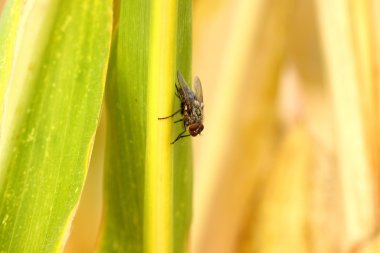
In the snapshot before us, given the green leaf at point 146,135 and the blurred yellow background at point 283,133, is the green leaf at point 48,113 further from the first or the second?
the blurred yellow background at point 283,133

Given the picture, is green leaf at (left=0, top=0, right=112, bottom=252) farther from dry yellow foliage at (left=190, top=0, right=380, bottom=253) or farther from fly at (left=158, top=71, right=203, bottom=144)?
dry yellow foliage at (left=190, top=0, right=380, bottom=253)

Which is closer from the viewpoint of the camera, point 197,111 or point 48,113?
point 48,113

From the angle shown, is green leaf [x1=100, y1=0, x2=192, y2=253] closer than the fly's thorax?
Yes

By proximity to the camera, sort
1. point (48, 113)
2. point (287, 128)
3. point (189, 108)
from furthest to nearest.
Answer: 1. point (287, 128)
2. point (189, 108)
3. point (48, 113)

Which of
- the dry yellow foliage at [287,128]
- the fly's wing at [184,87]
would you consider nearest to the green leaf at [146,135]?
the fly's wing at [184,87]

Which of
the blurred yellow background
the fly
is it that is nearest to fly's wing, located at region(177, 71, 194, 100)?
the fly

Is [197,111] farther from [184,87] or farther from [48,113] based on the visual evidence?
[48,113]

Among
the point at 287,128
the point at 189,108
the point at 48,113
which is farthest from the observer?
the point at 287,128

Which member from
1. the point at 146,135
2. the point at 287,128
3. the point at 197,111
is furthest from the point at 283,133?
the point at 146,135
